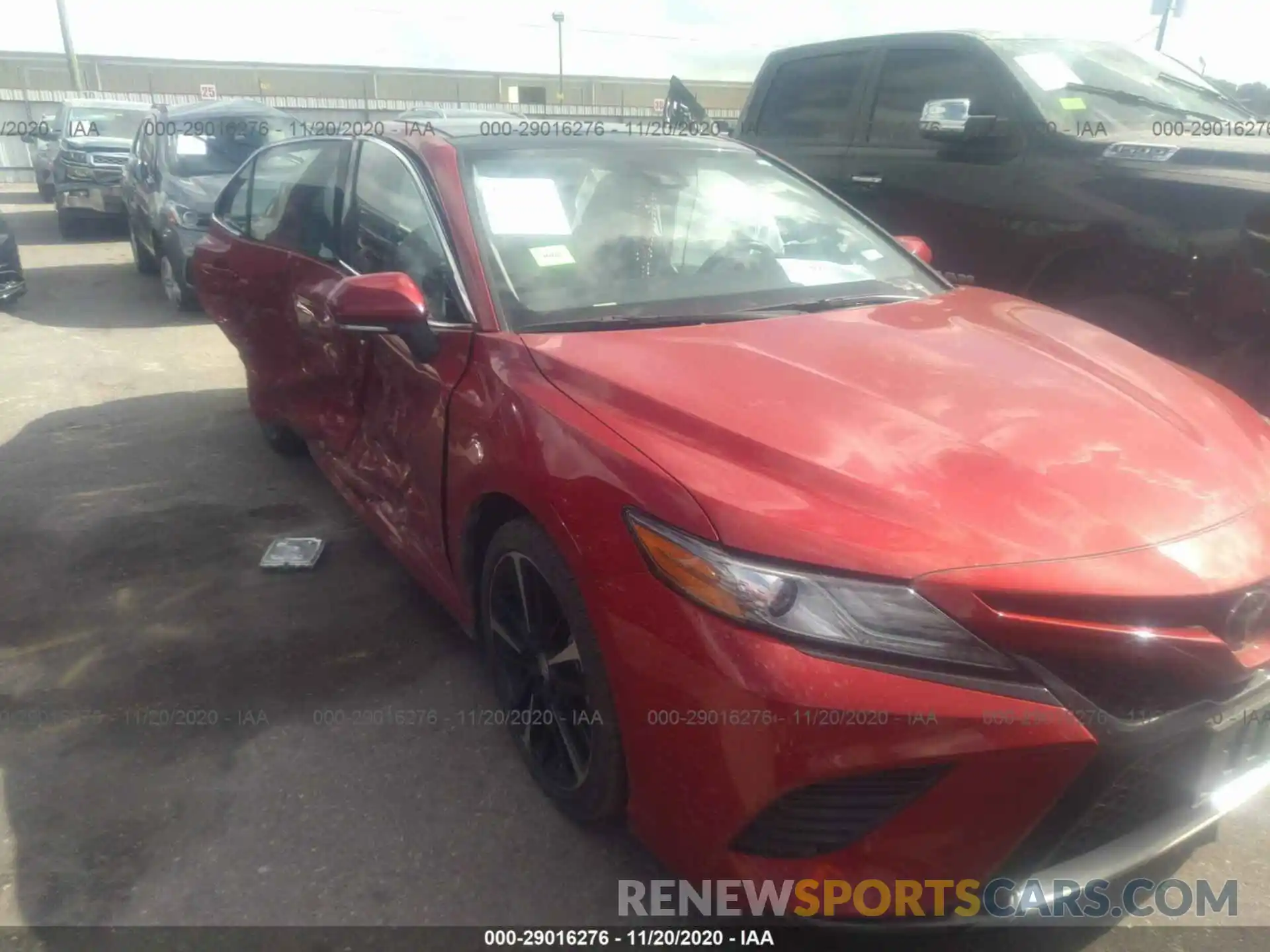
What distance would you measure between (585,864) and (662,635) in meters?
0.83

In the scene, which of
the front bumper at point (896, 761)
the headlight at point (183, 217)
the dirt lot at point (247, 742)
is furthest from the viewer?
the headlight at point (183, 217)

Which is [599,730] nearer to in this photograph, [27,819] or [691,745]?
[691,745]

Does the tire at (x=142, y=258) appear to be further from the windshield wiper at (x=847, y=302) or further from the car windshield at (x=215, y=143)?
the windshield wiper at (x=847, y=302)

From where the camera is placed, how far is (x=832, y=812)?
1641mm

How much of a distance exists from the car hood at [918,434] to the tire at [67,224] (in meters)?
13.3

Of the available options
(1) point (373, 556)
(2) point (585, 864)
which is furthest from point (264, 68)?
(2) point (585, 864)

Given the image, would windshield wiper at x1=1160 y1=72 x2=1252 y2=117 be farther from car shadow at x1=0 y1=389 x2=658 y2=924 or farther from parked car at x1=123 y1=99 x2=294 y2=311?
parked car at x1=123 y1=99 x2=294 y2=311

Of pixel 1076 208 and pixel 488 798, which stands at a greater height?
pixel 1076 208

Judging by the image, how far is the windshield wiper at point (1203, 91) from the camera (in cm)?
478

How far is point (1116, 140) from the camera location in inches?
160

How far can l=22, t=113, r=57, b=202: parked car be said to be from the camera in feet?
44.3

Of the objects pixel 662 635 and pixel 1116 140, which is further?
pixel 1116 140

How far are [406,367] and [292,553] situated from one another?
1.37 m

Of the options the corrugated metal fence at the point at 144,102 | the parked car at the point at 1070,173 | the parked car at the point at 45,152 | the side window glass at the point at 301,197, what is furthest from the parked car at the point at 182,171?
the corrugated metal fence at the point at 144,102
